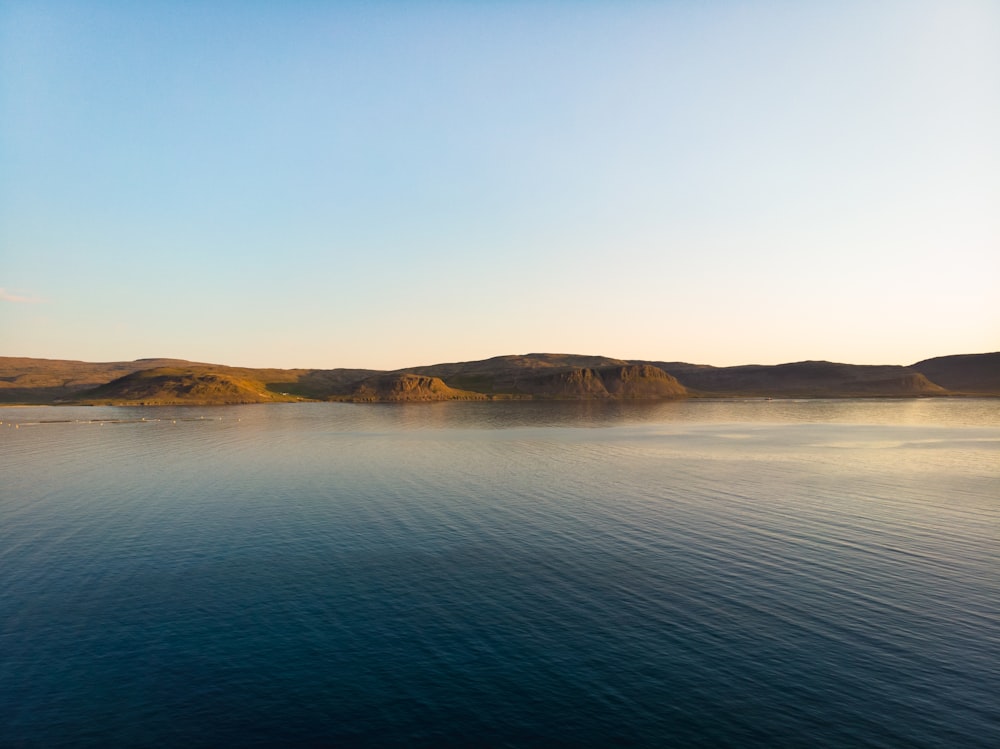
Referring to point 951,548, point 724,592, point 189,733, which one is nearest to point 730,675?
point 724,592

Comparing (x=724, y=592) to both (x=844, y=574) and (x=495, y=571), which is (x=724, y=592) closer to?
(x=844, y=574)

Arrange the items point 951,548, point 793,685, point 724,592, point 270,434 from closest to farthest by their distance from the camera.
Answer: point 793,685 < point 724,592 < point 951,548 < point 270,434

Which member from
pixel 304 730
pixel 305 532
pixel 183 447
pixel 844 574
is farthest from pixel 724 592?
pixel 183 447

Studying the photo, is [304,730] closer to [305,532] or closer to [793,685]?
[793,685]

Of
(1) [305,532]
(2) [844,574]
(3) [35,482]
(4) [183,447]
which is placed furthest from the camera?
(4) [183,447]

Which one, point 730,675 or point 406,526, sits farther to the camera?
point 406,526

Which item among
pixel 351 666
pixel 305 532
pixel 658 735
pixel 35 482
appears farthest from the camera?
pixel 35 482
